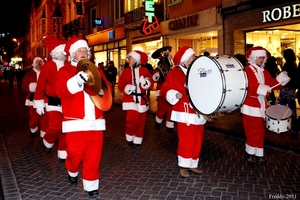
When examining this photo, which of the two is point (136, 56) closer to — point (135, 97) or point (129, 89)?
point (129, 89)

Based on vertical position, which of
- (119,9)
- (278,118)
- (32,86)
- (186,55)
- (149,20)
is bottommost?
(278,118)

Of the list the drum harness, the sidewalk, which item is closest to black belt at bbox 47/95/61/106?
the sidewalk

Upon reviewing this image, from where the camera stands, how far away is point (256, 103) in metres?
5.71

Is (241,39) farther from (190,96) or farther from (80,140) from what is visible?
(80,140)

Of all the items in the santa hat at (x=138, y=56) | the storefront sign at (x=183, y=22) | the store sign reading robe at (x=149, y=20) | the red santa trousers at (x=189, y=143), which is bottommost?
the red santa trousers at (x=189, y=143)

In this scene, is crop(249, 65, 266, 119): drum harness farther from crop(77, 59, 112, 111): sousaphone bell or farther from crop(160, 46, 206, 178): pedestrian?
crop(77, 59, 112, 111): sousaphone bell

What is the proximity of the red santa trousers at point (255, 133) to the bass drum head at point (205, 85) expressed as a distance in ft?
4.62

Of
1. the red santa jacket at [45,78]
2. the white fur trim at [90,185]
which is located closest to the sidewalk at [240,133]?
the white fur trim at [90,185]

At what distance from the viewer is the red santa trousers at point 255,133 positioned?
5.71 metres

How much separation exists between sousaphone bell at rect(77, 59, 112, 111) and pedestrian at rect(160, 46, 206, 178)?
119cm

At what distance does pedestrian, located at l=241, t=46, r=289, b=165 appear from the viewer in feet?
18.4

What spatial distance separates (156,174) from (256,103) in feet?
6.68

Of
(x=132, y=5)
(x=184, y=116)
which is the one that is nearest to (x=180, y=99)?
(x=184, y=116)

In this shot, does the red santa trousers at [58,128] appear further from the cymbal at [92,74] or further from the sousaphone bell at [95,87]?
the cymbal at [92,74]
